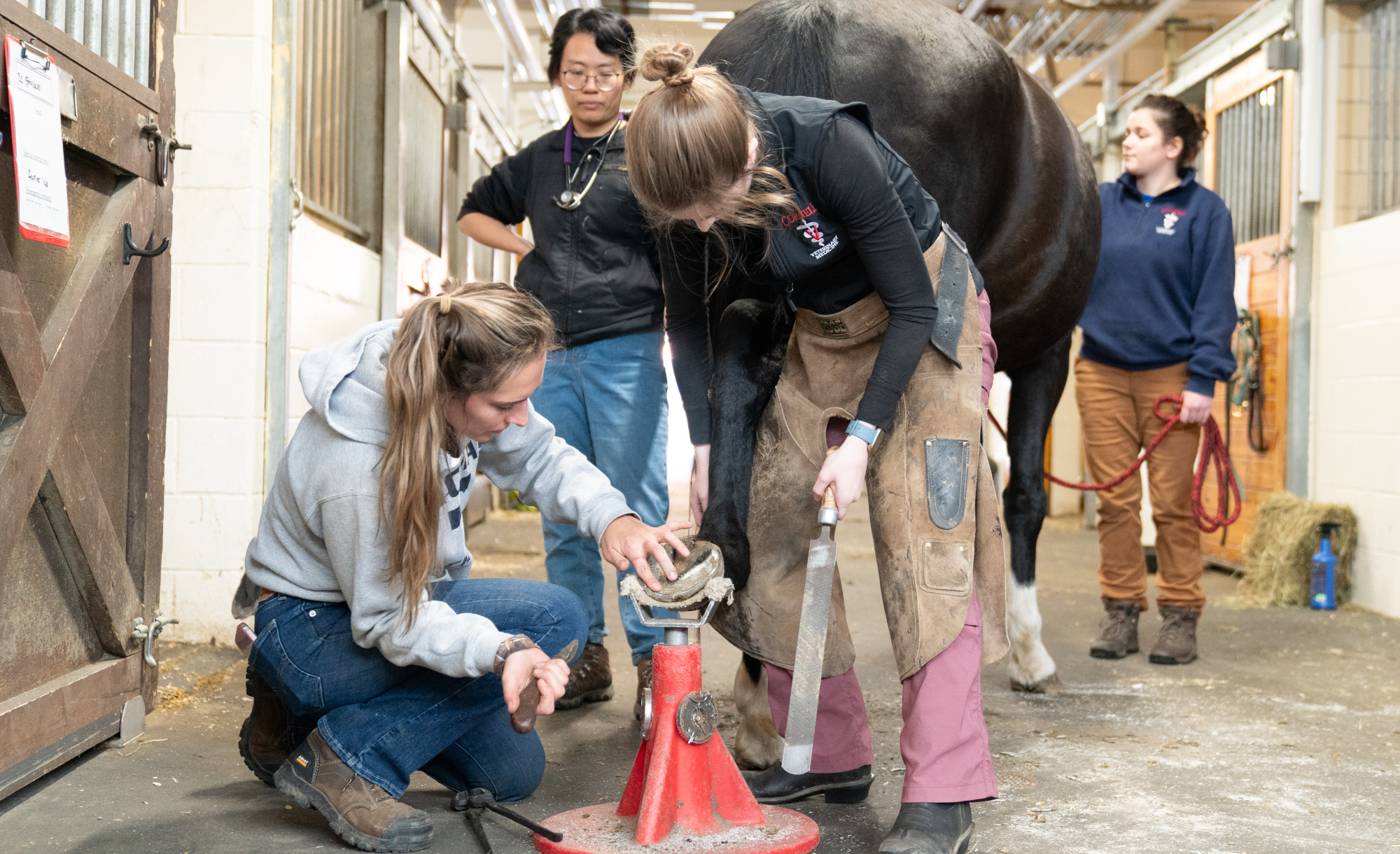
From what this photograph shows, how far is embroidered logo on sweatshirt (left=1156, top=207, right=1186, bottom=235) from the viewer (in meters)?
3.43

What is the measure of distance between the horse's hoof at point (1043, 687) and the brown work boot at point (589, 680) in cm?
97

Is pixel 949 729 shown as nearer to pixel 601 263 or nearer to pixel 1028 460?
pixel 601 263

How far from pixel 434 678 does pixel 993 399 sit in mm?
7518

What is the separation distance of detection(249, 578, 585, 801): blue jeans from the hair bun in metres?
0.80

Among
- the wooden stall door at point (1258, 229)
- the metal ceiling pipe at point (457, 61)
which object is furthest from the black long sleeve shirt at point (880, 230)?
the wooden stall door at point (1258, 229)

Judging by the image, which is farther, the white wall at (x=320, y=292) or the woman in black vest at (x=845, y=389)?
the white wall at (x=320, y=292)

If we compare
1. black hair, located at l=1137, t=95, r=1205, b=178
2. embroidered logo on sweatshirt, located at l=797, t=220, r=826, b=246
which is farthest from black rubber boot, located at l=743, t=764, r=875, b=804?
black hair, located at l=1137, t=95, r=1205, b=178

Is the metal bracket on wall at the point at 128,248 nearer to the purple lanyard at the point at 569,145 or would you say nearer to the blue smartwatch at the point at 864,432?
the purple lanyard at the point at 569,145

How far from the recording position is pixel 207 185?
2941mm

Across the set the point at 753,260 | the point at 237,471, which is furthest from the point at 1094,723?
the point at 237,471

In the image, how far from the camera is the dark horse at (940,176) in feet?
6.53

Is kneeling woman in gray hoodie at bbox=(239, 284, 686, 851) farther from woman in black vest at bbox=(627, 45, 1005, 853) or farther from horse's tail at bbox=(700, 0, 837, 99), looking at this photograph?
horse's tail at bbox=(700, 0, 837, 99)

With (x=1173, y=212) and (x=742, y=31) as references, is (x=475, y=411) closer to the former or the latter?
(x=742, y=31)

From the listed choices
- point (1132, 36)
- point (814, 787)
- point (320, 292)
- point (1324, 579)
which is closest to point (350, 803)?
point (814, 787)
